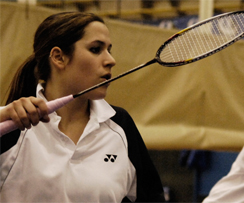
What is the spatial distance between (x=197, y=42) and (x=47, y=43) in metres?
1.40

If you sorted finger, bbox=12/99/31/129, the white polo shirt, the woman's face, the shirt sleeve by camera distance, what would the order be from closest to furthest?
1. finger, bbox=12/99/31/129
2. the white polo shirt
3. the woman's face
4. the shirt sleeve

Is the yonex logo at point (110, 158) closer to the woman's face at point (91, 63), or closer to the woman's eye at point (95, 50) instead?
the woman's face at point (91, 63)

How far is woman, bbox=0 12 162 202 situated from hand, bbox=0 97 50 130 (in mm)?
168

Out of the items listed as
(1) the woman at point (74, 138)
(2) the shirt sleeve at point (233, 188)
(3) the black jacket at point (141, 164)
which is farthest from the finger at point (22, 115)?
(2) the shirt sleeve at point (233, 188)

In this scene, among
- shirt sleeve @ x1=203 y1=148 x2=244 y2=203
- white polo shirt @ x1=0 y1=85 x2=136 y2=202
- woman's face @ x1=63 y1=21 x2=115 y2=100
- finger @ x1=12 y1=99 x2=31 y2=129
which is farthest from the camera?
shirt sleeve @ x1=203 y1=148 x2=244 y2=203

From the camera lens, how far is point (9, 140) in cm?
115

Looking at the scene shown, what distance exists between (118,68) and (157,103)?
0.36 m

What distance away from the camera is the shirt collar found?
51.1 inches

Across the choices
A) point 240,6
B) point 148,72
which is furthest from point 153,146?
point 240,6

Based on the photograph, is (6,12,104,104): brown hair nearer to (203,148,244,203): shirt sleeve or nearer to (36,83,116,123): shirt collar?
(36,83,116,123): shirt collar

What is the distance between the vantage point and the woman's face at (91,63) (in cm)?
123

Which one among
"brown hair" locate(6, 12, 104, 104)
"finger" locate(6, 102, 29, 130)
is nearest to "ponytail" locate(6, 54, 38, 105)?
"brown hair" locate(6, 12, 104, 104)

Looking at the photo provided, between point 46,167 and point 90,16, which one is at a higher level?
point 90,16

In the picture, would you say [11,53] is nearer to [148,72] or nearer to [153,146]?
[148,72]
